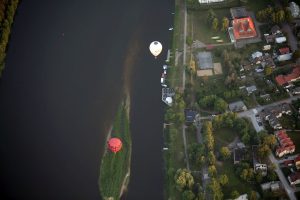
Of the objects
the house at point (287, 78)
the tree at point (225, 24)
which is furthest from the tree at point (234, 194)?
the tree at point (225, 24)

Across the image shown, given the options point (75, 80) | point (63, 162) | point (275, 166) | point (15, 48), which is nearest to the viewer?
point (275, 166)

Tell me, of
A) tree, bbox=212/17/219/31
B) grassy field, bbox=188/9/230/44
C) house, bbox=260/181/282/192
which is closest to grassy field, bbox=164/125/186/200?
house, bbox=260/181/282/192

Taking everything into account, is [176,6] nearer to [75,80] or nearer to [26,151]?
[75,80]

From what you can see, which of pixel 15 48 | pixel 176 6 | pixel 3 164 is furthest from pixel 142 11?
pixel 3 164

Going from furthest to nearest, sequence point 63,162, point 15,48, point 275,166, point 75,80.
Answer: point 15,48, point 75,80, point 63,162, point 275,166

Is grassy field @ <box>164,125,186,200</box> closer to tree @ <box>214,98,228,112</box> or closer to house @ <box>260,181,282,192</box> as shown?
tree @ <box>214,98,228,112</box>

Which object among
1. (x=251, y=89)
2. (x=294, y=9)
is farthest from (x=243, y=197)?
(x=294, y=9)
